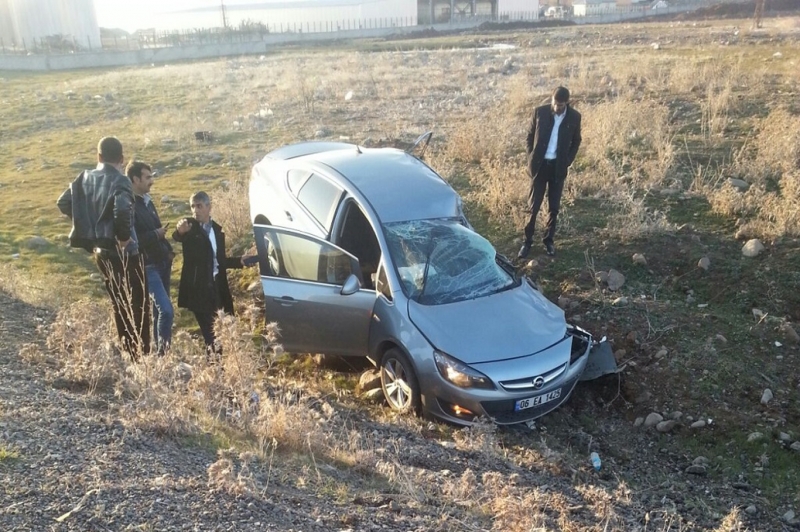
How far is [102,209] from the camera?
5090 millimetres

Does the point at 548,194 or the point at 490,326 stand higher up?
the point at 548,194

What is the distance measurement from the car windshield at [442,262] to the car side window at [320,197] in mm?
647

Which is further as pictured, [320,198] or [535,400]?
[320,198]

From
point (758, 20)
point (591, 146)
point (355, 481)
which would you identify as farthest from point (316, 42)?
point (355, 481)

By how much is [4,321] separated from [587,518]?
5.32m

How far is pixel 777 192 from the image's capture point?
8930 millimetres

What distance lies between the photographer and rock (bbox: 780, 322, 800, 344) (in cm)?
606

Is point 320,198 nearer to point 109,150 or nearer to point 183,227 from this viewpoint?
point 183,227

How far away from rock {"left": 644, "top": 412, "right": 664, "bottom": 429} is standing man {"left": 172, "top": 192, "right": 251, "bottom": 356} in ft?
12.1

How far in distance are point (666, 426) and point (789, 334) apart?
1.82m

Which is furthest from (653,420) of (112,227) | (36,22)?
(36,22)

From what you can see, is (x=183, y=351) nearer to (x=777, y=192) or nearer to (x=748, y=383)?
(x=748, y=383)

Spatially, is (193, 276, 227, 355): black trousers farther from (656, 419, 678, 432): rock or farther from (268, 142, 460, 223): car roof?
→ (656, 419, 678, 432): rock

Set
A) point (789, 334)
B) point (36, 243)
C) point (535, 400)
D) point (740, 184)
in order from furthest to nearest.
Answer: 1. point (36, 243)
2. point (740, 184)
3. point (789, 334)
4. point (535, 400)
